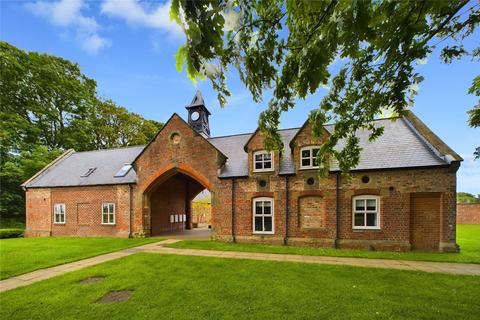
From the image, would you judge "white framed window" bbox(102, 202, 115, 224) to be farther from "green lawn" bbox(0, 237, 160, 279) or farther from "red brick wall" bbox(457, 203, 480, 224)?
"red brick wall" bbox(457, 203, 480, 224)

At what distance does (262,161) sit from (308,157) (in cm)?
282

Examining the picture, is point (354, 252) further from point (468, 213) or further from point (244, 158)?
point (468, 213)

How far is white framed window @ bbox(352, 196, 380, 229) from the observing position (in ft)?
43.0

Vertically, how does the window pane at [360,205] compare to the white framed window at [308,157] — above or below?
below

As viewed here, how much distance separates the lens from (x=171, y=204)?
73.9ft

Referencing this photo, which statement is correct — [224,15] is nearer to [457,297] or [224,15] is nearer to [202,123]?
[457,297]

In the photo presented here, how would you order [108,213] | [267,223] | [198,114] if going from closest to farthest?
1. [267,223]
2. [108,213]
3. [198,114]

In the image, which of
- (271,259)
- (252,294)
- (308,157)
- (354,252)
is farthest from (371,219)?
(252,294)

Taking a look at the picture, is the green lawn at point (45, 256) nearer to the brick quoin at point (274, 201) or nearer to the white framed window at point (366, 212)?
the brick quoin at point (274, 201)

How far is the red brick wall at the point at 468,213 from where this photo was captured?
94.4 feet

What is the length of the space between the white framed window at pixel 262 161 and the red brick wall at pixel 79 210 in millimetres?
10109

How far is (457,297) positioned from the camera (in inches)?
255

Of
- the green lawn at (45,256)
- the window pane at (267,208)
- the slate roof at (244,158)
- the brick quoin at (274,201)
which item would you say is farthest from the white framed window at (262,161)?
the green lawn at (45,256)

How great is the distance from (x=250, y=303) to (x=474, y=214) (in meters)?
35.6
